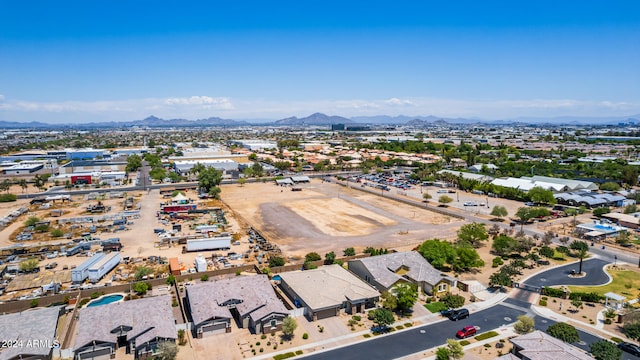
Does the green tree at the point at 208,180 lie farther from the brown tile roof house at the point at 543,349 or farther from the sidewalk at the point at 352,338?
the brown tile roof house at the point at 543,349

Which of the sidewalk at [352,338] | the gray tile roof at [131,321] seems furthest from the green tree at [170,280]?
the sidewalk at [352,338]

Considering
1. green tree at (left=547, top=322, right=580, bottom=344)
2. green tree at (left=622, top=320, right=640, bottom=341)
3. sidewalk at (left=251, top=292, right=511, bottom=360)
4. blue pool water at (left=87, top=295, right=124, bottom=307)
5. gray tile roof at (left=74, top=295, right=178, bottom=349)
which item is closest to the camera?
green tree at (left=547, top=322, right=580, bottom=344)

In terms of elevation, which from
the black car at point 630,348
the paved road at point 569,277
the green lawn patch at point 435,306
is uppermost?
the black car at point 630,348

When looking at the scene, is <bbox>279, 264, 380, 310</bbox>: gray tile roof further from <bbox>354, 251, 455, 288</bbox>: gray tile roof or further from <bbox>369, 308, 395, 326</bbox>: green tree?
<bbox>369, 308, 395, 326</bbox>: green tree

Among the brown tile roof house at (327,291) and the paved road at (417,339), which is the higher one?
the brown tile roof house at (327,291)

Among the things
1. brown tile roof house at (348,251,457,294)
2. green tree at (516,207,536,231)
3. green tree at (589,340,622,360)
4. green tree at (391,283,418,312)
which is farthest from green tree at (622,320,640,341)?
green tree at (516,207,536,231)

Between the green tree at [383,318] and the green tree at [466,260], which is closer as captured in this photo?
the green tree at [383,318]

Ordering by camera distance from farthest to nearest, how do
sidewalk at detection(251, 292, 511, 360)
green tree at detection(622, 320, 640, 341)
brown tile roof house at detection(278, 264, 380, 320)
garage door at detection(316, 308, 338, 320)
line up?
brown tile roof house at detection(278, 264, 380, 320), garage door at detection(316, 308, 338, 320), green tree at detection(622, 320, 640, 341), sidewalk at detection(251, 292, 511, 360)
